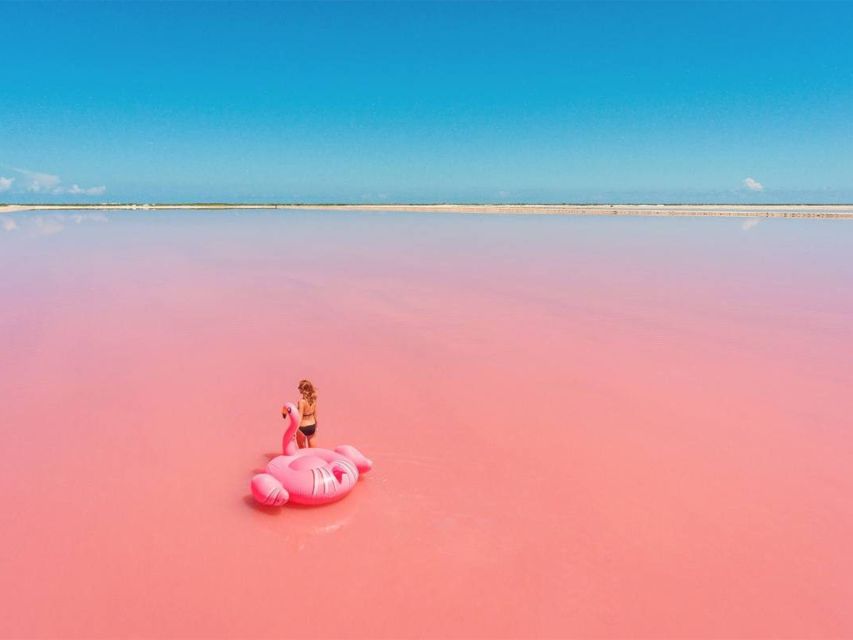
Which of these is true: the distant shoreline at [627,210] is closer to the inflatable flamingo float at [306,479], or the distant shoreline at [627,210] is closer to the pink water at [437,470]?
the pink water at [437,470]

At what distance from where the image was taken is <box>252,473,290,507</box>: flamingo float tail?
4.45m

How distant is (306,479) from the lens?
458 centimetres

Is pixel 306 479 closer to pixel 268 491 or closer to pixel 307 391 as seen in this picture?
pixel 268 491

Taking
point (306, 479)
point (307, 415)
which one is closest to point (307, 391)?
point (307, 415)

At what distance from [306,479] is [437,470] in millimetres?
1221

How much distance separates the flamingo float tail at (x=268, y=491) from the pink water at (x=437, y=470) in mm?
154

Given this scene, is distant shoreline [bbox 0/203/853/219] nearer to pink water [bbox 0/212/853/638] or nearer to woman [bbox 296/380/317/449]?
pink water [bbox 0/212/853/638]

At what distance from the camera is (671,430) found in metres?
5.99

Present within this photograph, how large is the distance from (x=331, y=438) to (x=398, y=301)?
21.2 ft

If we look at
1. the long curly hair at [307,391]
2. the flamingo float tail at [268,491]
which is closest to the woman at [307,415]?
the long curly hair at [307,391]

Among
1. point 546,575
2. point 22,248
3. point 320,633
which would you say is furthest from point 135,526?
point 22,248

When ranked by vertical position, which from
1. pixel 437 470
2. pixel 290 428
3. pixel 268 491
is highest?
pixel 290 428

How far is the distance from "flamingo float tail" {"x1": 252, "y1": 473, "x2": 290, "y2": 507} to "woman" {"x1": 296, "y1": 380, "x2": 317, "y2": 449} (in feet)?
2.78

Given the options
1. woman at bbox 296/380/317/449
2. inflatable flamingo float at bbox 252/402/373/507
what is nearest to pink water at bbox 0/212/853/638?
inflatable flamingo float at bbox 252/402/373/507
